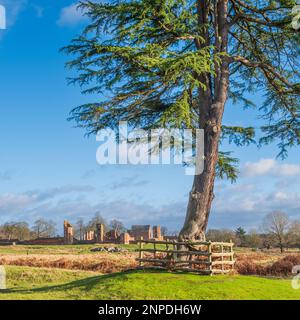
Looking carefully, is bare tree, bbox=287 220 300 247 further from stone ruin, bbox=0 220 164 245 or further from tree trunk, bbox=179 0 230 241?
tree trunk, bbox=179 0 230 241

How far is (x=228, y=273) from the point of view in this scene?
647 inches

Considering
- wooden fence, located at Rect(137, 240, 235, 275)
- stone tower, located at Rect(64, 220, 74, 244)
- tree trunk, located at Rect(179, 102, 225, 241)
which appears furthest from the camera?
stone tower, located at Rect(64, 220, 74, 244)

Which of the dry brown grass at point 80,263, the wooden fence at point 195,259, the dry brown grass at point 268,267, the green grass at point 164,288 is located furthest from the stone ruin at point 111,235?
the green grass at point 164,288

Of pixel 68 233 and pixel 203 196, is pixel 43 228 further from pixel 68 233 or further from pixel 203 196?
pixel 203 196

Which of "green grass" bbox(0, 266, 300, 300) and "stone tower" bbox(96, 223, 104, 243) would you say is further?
"stone tower" bbox(96, 223, 104, 243)

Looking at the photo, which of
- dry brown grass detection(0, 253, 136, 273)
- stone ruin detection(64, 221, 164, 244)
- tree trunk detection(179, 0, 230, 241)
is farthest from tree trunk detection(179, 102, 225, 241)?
stone ruin detection(64, 221, 164, 244)

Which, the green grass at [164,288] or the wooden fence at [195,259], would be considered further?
the wooden fence at [195,259]

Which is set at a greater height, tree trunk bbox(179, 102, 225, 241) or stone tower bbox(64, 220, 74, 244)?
tree trunk bbox(179, 102, 225, 241)

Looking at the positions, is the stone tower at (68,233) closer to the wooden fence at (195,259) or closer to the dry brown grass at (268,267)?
the dry brown grass at (268,267)
